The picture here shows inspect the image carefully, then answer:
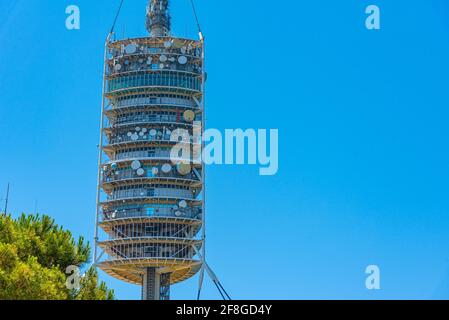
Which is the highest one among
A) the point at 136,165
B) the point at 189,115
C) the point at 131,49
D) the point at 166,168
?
the point at 131,49

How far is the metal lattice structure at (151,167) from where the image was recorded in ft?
454

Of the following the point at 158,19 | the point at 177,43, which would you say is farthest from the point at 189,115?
the point at 158,19

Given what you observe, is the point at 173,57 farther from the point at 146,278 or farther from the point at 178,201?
the point at 146,278

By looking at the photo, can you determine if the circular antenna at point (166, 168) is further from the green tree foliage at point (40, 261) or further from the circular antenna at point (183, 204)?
the green tree foliage at point (40, 261)

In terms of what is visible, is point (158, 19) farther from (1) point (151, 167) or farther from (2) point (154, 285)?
(2) point (154, 285)

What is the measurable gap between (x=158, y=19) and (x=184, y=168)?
101ft

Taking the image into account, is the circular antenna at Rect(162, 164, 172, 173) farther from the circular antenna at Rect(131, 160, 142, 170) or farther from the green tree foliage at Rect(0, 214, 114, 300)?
the green tree foliage at Rect(0, 214, 114, 300)

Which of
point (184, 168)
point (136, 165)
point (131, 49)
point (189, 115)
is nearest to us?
point (136, 165)

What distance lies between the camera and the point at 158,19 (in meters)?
155

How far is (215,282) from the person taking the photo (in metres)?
→ 139

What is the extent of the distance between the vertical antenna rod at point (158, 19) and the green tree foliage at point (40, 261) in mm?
51443
